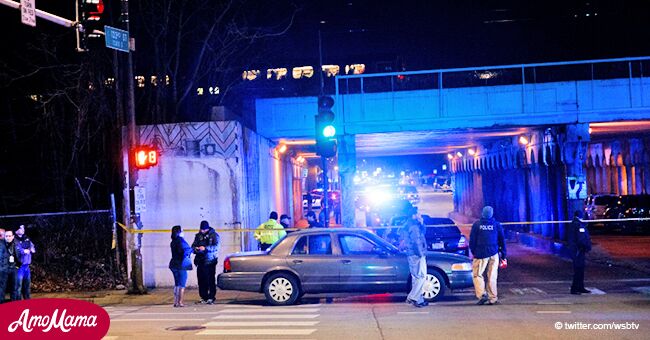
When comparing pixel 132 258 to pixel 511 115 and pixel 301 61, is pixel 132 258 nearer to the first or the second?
pixel 511 115

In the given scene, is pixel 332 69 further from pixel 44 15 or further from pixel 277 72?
pixel 44 15

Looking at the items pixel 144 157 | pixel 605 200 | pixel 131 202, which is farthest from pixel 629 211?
pixel 131 202

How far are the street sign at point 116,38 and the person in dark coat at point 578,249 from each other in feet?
30.3

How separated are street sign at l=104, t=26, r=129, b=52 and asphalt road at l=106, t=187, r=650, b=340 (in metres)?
4.81

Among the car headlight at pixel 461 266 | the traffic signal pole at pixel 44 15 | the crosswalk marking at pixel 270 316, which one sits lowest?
the crosswalk marking at pixel 270 316

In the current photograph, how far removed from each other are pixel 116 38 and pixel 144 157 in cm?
351

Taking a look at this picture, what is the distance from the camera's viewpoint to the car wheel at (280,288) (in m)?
12.7

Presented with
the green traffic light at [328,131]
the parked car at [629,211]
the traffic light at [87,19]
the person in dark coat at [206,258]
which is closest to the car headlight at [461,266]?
the green traffic light at [328,131]

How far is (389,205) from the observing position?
28.9 metres

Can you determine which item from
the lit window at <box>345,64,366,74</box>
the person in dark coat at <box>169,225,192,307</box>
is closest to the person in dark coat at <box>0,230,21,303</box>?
the person in dark coat at <box>169,225,192,307</box>

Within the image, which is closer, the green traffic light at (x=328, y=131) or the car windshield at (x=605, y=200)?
the green traffic light at (x=328, y=131)

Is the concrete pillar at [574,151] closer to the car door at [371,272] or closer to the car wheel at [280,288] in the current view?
the car door at [371,272]

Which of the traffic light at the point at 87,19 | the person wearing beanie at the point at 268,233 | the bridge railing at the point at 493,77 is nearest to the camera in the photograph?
the traffic light at the point at 87,19

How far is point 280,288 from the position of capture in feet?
41.9
